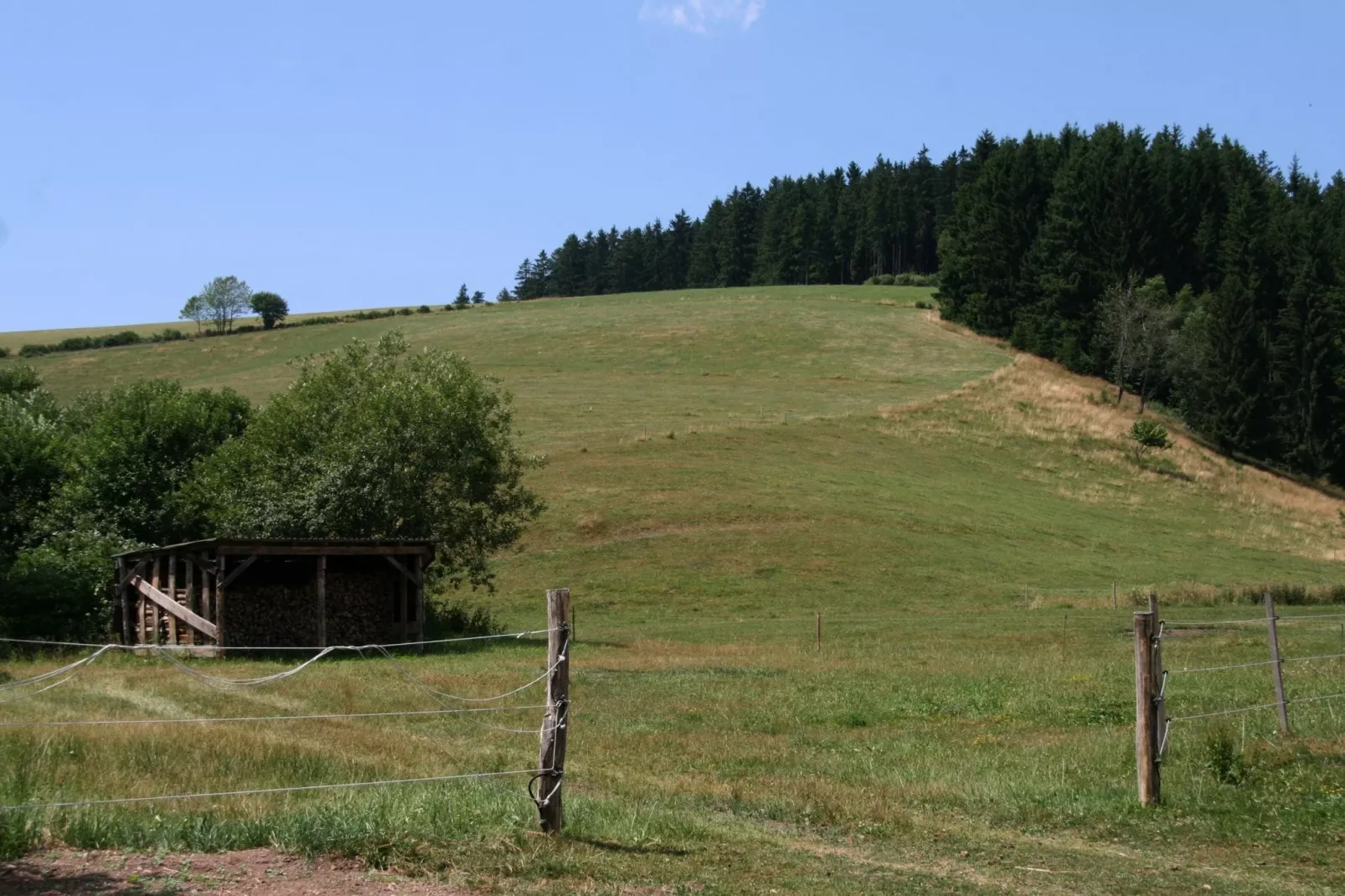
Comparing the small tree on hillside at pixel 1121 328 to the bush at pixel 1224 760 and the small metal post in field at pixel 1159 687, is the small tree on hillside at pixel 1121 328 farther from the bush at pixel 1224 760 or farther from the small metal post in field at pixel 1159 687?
the small metal post in field at pixel 1159 687

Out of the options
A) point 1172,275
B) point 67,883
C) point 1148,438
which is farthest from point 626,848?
point 1172,275

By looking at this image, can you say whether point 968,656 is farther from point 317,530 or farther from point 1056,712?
point 317,530

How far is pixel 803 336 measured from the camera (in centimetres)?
10262

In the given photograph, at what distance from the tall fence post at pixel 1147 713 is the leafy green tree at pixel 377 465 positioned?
89.1ft

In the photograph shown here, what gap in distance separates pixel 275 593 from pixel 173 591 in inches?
97.5

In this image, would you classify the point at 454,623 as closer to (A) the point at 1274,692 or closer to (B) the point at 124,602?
(B) the point at 124,602

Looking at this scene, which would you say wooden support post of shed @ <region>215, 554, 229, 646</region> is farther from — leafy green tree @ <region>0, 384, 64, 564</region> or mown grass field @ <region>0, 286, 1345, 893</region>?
leafy green tree @ <region>0, 384, 64, 564</region>

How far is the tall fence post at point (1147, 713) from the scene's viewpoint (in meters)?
11.0

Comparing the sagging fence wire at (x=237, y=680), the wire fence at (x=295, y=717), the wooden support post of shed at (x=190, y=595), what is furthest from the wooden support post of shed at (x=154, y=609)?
the sagging fence wire at (x=237, y=680)

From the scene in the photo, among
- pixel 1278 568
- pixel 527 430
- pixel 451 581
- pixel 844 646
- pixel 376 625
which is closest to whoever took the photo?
pixel 844 646

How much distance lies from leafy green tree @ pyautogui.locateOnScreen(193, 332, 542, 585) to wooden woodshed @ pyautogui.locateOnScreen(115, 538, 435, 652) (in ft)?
8.45

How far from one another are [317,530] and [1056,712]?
2325 centimetres

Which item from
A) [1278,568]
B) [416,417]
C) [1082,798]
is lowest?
[1278,568]

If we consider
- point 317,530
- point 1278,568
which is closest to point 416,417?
point 317,530
